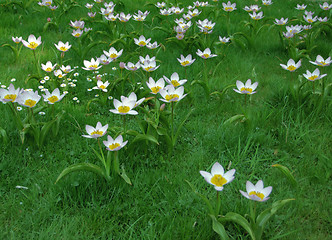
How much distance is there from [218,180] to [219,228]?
7.9 inches

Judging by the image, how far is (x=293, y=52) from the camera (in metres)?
3.22

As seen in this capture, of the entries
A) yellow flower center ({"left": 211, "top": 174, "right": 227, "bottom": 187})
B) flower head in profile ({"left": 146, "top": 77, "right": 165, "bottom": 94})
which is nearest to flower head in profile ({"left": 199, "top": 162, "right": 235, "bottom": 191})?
yellow flower center ({"left": 211, "top": 174, "right": 227, "bottom": 187})

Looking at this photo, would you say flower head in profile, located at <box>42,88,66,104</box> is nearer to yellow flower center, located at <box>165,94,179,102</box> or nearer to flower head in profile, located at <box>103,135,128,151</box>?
flower head in profile, located at <box>103,135,128,151</box>

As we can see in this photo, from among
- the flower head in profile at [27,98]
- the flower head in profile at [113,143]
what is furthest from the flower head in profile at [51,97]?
the flower head in profile at [113,143]

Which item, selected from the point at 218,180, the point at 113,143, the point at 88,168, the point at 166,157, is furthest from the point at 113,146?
the point at 218,180

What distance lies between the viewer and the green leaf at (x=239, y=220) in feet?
4.63

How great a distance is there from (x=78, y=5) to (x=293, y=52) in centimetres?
284

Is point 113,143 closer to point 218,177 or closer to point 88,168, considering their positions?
point 88,168

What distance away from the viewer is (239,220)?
57.4 inches

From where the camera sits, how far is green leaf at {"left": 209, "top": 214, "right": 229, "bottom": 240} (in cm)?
143

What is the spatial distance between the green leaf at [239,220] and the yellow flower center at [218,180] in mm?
149

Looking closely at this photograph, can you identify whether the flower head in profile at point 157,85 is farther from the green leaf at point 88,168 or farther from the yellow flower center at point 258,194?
the yellow flower center at point 258,194

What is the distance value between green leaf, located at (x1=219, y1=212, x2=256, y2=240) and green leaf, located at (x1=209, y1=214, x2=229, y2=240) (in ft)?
0.18

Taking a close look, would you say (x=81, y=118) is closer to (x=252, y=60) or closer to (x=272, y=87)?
(x=272, y=87)
